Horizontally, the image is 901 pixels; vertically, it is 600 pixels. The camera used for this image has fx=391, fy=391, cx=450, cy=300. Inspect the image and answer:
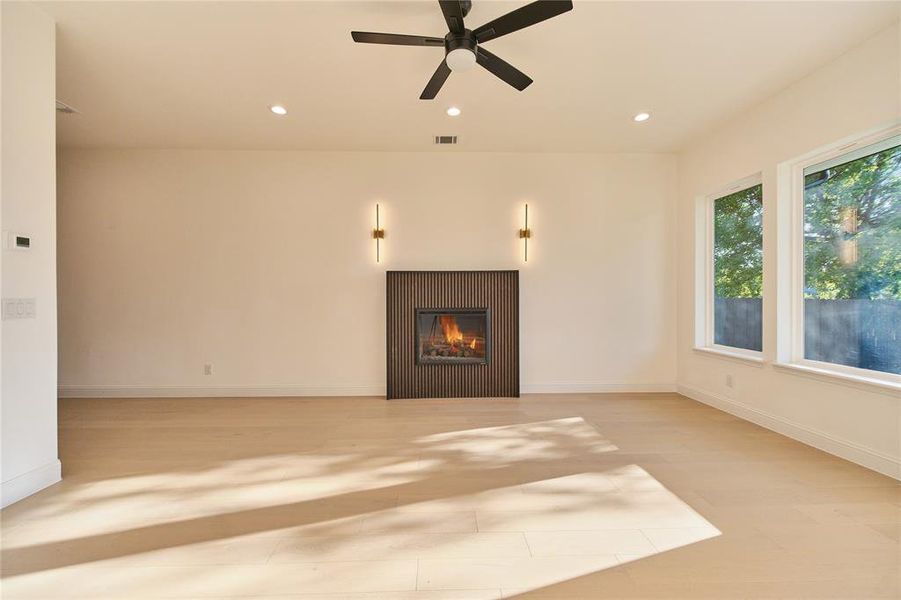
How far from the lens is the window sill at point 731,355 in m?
3.48

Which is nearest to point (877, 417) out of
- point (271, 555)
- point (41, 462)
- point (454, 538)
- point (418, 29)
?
point (454, 538)

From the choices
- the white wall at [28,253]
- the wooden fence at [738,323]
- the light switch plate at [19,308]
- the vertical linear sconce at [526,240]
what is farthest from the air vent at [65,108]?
the wooden fence at [738,323]

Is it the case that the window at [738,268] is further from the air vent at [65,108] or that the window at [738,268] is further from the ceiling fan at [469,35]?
the air vent at [65,108]

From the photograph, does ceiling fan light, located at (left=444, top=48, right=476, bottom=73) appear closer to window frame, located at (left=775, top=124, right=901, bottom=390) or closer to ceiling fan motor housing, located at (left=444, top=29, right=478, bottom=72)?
ceiling fan motor housing, located at (left=444, top=29, right=478, bottom=72)

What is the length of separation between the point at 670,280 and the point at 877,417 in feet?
7.82

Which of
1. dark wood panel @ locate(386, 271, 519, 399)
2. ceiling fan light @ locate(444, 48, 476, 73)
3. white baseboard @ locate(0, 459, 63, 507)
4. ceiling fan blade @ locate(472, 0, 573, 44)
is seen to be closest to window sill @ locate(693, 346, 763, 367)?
dark wood panel @ locate(386, 271, 519, 399)

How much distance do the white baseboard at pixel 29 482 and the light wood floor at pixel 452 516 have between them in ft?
0.21

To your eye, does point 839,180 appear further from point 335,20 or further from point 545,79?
point 335,20

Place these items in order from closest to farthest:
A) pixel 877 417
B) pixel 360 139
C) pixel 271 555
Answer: pixel 271 555
pixel 877 417
pixel 360 139

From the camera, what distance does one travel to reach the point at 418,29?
2.49 meters

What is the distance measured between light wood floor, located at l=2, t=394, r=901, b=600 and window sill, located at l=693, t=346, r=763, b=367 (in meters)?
0.57

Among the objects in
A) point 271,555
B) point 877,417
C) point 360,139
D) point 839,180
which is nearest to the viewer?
point 271,555

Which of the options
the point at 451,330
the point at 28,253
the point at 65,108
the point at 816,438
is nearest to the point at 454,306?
the point at 451,330

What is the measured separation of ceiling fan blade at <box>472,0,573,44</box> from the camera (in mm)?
1888
